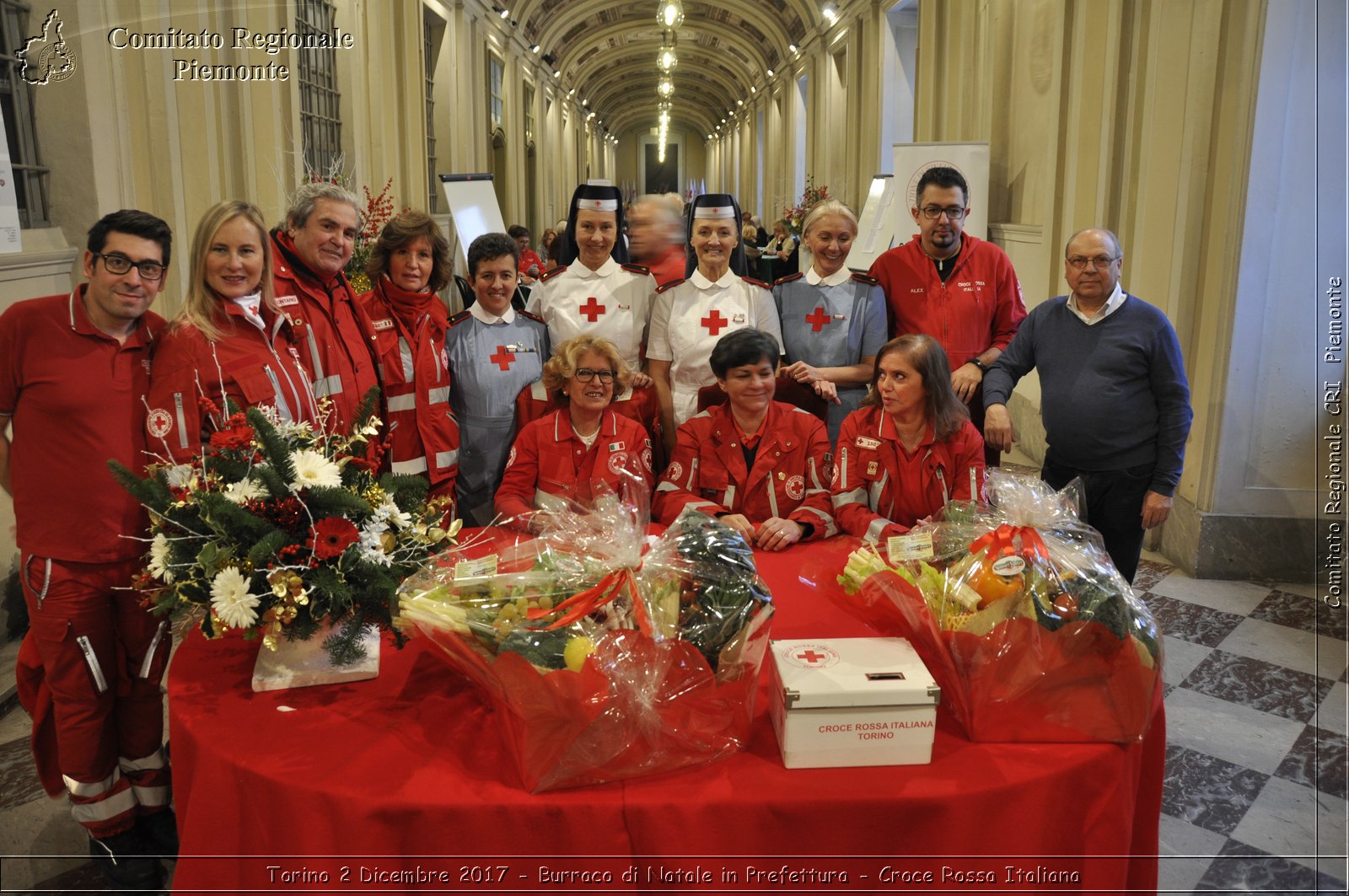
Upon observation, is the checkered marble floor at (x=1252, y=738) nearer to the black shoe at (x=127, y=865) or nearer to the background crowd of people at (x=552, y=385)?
the background crowd of people at (x=552, y=385)

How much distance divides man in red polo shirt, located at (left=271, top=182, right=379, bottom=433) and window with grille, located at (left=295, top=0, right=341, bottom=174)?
4.18 meters

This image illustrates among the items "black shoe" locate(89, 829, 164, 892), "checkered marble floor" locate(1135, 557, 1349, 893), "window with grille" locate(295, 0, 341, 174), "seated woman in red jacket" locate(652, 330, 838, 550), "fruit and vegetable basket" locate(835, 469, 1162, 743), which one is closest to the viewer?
"fruit and vegetable basket" locate(835, 469, 1162, 743)

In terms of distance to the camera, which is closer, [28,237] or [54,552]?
[54,552]

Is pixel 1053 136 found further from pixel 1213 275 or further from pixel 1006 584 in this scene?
pixel 1006 584

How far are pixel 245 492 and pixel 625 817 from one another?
0.90 meters

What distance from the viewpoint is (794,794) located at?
1.40 meters

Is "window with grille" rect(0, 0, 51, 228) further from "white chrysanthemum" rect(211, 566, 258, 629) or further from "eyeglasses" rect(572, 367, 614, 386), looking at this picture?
"white chrysanthemum" rect(211, 566, 258, 629)

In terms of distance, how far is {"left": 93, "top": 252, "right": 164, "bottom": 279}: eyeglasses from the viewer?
2127mm

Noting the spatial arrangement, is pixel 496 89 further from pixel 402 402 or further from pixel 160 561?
pixel 160 561

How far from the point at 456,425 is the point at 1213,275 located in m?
3.52

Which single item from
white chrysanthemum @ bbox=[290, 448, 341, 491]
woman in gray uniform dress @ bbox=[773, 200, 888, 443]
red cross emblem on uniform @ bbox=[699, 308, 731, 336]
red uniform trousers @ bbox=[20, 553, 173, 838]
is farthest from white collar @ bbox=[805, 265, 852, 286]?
red uniform trousers @ bbox=[20, 553, 173, 838]

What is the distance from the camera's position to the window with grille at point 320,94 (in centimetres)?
682

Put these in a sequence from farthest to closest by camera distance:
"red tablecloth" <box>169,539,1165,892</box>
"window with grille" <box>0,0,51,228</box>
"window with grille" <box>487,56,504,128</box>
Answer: "window with grille" <box>487,56,504,128</box>, "window with grille" <box>0,0,51,228</box>, "red tablecloth" <box>169,539,1165,892</box>

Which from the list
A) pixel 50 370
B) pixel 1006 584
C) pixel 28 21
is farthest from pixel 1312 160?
pixel 28 21
